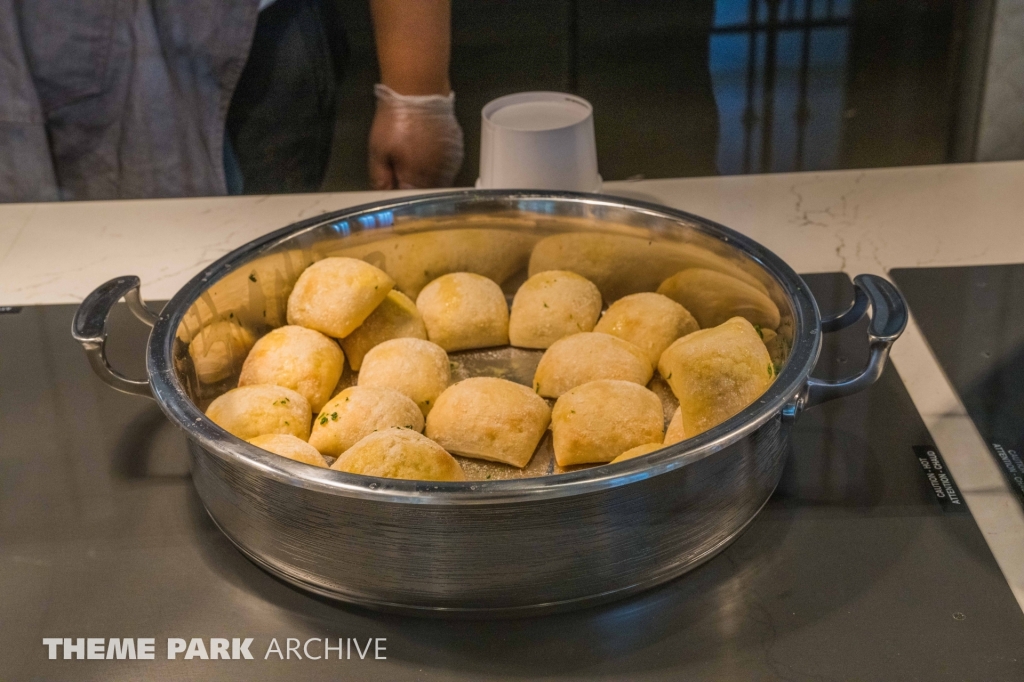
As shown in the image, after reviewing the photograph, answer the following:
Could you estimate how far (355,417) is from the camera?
28.4 inches

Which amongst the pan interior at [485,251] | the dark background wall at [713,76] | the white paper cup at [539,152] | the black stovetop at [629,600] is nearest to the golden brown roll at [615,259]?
the pan interior at [485,251]

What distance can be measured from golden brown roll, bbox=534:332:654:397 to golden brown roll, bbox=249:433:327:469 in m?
0.23

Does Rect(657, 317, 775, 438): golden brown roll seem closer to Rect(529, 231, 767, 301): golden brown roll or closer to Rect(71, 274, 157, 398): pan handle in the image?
Rect(529, 231, 767, 301): golden brown roll

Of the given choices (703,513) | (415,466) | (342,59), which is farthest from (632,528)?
(342,59)

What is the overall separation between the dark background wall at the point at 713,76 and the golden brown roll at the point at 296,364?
1.76 feet

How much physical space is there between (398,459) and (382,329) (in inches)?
11.0

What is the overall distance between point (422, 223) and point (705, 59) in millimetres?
589

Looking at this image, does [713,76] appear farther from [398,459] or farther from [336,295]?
[398,459]

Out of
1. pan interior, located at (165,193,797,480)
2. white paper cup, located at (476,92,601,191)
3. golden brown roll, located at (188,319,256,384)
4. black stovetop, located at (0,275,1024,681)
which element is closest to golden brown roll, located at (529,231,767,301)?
pan interior, located at (165,193,797,480)

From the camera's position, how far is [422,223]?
900 mm

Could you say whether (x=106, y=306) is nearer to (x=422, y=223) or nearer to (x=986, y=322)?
(x=422, y=223)

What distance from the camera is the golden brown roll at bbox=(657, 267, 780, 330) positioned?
0.78 m

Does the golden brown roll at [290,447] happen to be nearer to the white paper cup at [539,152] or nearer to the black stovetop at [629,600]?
the black stovetop at [629,600]

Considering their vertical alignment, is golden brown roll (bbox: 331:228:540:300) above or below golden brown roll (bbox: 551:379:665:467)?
above
